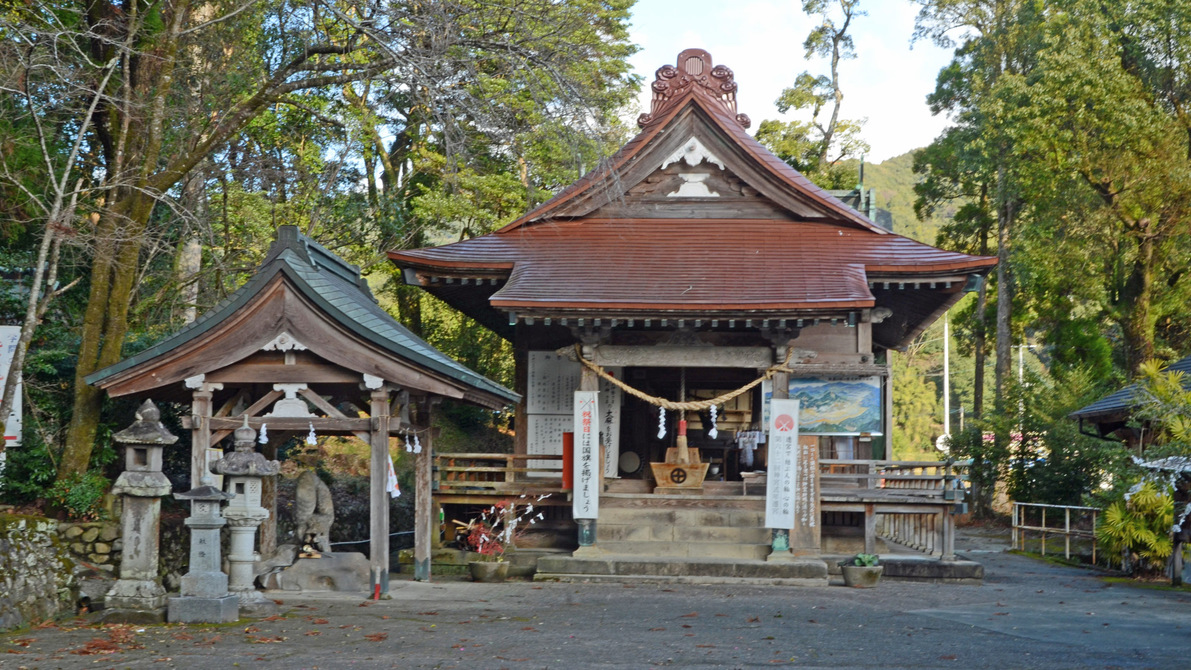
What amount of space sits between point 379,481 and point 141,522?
2.92 metres

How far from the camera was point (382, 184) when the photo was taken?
30.2 metres

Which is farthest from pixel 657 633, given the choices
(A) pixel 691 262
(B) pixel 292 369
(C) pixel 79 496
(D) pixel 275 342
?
(A) pixel 691 262

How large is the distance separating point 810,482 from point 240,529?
27.3ft

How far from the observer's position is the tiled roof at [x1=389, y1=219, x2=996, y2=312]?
1600cm

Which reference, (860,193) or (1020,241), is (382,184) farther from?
(1020,241)

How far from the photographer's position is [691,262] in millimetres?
17469

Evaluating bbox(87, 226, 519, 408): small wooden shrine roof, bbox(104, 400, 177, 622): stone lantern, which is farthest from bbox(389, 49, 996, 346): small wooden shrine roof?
bbox(104, 400, 177, 622): stone lantern

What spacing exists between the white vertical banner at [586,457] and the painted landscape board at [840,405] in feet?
11.0

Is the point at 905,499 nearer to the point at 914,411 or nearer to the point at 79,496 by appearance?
the point at 79,496

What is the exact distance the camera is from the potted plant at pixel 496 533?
49.8 ft

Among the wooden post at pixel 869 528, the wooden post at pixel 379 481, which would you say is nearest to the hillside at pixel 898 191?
the wooden post at pixel 869 528

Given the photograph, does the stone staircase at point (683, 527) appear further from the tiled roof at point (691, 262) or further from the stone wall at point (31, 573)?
the stone wall at point (31, 573)

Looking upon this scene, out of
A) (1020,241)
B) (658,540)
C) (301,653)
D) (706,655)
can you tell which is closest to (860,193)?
(1020,241)

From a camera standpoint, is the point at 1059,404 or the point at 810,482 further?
the point at 1059,404
